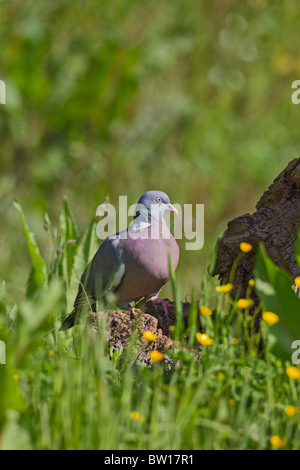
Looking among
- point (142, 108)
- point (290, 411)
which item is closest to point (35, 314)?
point (290, 411)

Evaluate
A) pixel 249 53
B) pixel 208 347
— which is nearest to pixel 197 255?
pixel 249 53

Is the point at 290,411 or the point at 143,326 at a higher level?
the point at 143,326

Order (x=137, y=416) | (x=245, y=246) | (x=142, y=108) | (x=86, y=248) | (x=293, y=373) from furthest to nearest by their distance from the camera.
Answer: (x=142, y=108) < (x=86, y=248) < (x=245, y=246) < (x=293, y=373) < (x=137, y=416)

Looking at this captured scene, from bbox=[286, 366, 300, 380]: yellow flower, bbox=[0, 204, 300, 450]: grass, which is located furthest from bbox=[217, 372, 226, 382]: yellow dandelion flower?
bbox=[286, 366, 300, 380]: yellow flower

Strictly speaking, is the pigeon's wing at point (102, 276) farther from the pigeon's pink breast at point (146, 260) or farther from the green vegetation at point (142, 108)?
A: the green vegetation at point (142, 108)

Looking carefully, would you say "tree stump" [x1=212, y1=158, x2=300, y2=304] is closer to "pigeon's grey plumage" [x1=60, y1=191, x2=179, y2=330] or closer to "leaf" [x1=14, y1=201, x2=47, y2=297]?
"pigeon's grey plumage" [x1=60, y1=191, x2=179, y2=330]

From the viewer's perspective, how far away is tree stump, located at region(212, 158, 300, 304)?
8.29 feet

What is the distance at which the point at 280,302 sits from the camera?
2094mm

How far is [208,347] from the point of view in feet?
7.00

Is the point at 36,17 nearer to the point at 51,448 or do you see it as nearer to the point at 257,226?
the point at 257,226

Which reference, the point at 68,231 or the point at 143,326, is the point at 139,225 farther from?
the point at 68,231

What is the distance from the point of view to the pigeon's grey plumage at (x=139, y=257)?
7.81ft

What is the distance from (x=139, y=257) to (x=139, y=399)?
22.9 inches

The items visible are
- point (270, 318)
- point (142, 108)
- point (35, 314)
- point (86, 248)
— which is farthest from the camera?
point (142, 108)
